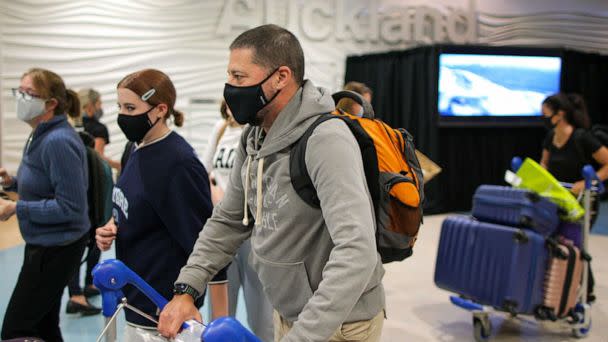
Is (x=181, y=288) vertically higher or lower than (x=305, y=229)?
lower

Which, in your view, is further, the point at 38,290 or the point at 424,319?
the point at 424,319

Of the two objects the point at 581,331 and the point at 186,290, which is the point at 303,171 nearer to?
the point at 186,290

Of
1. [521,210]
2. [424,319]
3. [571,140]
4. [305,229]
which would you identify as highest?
[305,229]

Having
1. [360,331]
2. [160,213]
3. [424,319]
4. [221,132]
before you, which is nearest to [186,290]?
[360,331]

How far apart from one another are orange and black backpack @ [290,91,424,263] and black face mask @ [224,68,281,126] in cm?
14

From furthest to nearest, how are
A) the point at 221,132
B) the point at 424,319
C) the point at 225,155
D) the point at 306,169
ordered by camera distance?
1. the point at 424,319
2. the point at 221,132
3. the point at 225,155
4. the point at 306,169

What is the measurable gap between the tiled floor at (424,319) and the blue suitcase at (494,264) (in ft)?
1.27

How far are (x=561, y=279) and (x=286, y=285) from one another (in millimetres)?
2608

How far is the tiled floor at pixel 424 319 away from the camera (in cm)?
384

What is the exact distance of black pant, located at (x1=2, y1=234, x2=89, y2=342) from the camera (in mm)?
2441

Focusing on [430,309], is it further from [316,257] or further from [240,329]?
[240,329]

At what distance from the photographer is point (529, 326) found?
158 inches

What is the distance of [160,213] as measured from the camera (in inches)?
75.4

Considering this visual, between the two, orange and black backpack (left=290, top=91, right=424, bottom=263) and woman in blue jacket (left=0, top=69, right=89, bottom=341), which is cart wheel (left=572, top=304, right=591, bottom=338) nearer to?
orange and black backpack (left=290, top=91, right=424, bottom=263)
